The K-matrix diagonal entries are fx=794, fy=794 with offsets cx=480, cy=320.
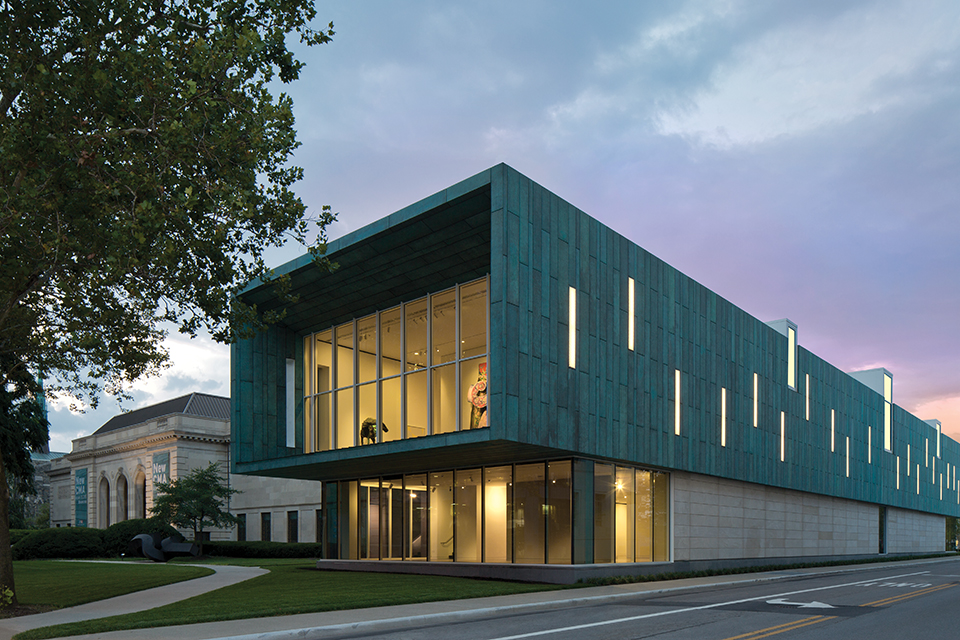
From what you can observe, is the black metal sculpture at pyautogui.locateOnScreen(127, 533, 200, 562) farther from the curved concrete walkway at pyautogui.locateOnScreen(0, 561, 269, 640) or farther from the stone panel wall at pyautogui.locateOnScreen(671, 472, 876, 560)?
the stone panel wall at pyautogui.locateOnScreen(671, 472, 876, 560)

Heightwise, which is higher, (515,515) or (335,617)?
(335,617)

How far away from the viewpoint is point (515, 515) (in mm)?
27688

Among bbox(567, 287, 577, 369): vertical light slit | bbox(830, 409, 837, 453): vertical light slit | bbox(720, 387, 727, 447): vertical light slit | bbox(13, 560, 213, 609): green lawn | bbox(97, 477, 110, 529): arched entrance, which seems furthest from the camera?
bbox(97, 477, 110, 529): arched entrance

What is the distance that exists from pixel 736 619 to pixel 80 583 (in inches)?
795

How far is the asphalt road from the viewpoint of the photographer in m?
13.6

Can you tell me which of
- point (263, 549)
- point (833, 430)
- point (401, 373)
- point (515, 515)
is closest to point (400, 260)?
point (401, 373)

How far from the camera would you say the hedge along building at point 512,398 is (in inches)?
969

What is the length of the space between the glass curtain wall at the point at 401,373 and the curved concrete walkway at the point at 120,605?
304 inches

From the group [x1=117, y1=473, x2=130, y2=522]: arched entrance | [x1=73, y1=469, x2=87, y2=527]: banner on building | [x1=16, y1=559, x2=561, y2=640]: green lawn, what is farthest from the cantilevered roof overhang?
[x1=73, y1=469, x2=87, y2=527]: banner on building

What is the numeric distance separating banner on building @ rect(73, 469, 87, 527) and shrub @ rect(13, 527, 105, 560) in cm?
3857

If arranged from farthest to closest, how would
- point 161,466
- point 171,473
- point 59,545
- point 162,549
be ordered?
point 161,466 → point 171,473 → point 59,545 → point 162,549

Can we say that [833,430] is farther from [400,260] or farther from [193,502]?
[193,502]

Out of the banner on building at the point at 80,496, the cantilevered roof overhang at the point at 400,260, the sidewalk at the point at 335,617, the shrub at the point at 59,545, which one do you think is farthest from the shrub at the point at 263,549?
the banner on building at the point at 80,496

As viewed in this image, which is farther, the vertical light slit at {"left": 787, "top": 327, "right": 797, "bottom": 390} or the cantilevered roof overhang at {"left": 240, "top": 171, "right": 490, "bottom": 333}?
the vertical light slit at {"left": 787, "top": 327, "right": 797, "bottom": 390}
